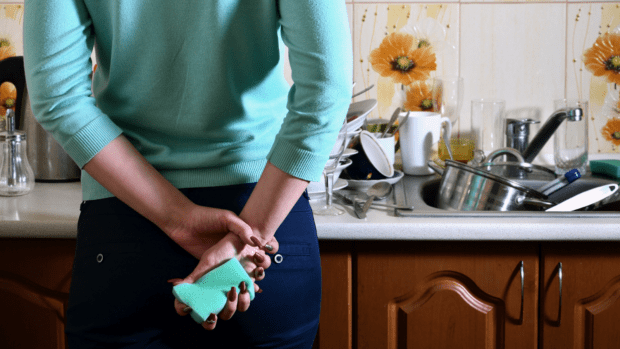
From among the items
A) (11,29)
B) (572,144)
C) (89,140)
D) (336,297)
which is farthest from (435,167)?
(11,29)

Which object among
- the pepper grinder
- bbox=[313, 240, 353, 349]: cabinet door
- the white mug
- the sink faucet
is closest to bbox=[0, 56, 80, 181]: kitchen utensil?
the pepper grinder

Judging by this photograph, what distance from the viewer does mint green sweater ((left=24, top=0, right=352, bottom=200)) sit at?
621 millimetres

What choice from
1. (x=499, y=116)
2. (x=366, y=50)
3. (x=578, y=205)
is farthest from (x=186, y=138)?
(x=499, y=116)

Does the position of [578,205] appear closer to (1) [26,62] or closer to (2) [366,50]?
(2) [366,50]

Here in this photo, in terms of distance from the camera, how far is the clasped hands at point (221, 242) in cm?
64

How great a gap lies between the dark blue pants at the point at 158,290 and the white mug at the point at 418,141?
0.85 meters

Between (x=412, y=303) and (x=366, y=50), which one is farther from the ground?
(x=366, y=50)

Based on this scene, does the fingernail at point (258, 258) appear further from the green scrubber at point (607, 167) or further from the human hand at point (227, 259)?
the green scrubber at point (607, 167)

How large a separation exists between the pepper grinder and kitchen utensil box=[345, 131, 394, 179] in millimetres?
752

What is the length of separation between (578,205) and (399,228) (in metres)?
0.43

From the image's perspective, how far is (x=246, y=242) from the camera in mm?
637

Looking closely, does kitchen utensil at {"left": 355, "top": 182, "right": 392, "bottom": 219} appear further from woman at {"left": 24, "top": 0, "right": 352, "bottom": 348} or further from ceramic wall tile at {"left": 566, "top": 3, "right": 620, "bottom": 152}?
ceramic wall tile at {"left": 566, "top": 3, "right": 620, "bottom": 152}

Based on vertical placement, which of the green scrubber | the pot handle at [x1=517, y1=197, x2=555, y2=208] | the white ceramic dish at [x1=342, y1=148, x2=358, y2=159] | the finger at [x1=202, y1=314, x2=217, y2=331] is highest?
the white ceramic dish at [x1=342, y1=148, x2=358, y2=159]

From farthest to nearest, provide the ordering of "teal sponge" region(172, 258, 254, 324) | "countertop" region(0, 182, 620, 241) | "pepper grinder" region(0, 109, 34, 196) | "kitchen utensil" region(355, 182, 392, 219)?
"pepper grinder" region(0, 109, 34, 196), "kitchen utensil" region(355, 182, 392, 219), "countertop" region(0, 182, 620, 241), "teal sponge" region(172, 258, 254, 324)
